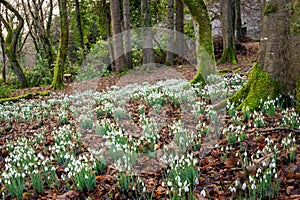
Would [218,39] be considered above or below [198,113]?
above

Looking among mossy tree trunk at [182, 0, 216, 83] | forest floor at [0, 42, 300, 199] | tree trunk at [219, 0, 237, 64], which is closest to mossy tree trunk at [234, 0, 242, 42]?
tree trunk at [219, 0, 237, 64]

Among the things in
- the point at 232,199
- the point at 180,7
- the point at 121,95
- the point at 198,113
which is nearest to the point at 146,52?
the point at 180,7

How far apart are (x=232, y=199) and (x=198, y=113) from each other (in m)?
2.35

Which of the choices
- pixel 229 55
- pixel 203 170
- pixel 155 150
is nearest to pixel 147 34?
pixel 229 55

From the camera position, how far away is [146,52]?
50.0 ft

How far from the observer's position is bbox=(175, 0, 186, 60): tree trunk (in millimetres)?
15547

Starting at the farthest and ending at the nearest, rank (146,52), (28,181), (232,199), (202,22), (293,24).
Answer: (146,52)
(202,22)
(293,24)
(28,181)
(232,199)

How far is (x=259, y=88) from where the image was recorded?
14.6 feet

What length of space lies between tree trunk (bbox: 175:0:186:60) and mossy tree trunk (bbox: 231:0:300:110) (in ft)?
38.7

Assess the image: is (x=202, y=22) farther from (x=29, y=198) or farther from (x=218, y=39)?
(x=218, y=39)

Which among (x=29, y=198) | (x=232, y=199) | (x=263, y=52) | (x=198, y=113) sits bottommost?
(x=29, y=198)

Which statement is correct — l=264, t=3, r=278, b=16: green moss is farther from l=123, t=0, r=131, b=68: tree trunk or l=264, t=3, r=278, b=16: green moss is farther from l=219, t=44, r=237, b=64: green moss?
l=123, t=0, r=131, b=68: tree trunk

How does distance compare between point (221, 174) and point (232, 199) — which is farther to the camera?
point (221, 174)

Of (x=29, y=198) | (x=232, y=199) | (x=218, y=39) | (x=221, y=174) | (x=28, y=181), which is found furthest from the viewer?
(x=218, y=39)
